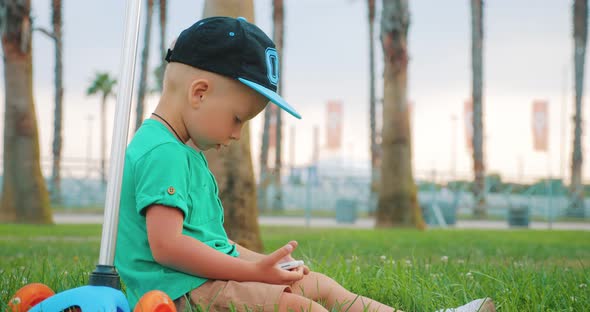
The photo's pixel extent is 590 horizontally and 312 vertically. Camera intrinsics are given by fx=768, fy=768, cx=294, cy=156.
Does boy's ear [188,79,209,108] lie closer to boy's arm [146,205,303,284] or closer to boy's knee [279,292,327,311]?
boy's arm [146,205,303,284]

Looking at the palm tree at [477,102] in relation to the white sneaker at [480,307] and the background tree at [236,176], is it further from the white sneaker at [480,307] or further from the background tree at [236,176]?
the white sneaker at [480,307]

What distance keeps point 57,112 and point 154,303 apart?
1334 inches

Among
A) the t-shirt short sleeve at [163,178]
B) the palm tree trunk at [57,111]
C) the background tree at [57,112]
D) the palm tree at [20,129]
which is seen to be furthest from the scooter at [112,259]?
the palm tree trunk at [57,111]

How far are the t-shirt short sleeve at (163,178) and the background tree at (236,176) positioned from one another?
4.87 m

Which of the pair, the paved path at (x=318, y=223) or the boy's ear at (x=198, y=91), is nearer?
the boy's ear at (x=198, y=91)

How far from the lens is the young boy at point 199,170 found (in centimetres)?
264

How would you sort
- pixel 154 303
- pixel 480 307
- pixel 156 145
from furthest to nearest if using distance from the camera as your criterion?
pixel 480 307
pixel 156 145
pixel 154 303

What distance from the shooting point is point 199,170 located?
2.81m

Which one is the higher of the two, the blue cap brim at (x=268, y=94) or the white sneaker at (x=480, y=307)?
the blue cap brim at (x=268, y=94)

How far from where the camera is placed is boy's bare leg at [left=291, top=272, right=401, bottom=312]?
2949 mm

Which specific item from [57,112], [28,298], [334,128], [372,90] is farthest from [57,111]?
[28,298]

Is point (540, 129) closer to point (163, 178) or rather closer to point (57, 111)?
point (57, 111)

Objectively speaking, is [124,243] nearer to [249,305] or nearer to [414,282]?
[249,305]

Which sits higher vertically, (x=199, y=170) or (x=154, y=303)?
(x=199, y=170)
